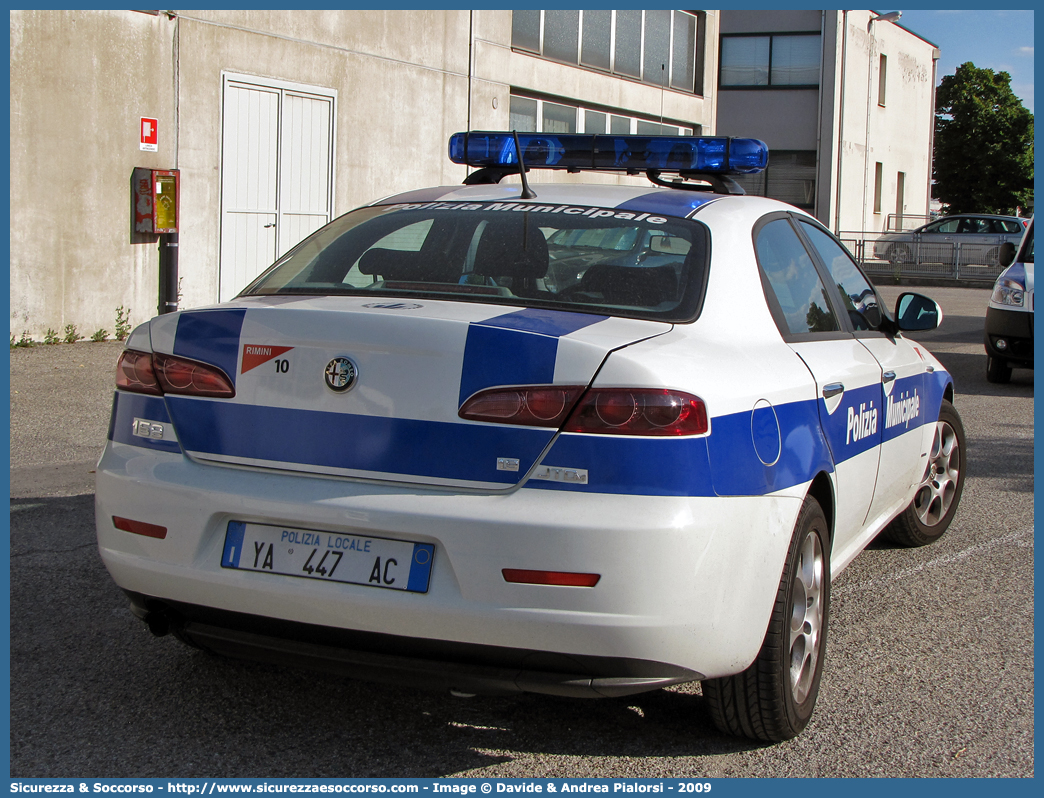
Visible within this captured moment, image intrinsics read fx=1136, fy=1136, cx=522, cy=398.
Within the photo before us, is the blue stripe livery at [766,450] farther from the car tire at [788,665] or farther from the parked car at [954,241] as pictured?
the parked car at [954,241]

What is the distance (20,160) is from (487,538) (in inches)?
414

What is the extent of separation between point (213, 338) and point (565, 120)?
17.7 m

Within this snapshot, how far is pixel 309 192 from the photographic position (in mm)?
15062

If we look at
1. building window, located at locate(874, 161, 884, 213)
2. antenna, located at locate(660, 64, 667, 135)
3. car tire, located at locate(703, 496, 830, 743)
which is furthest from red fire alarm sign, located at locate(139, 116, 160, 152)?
building window, located at locate(874, 161, 884, 213)

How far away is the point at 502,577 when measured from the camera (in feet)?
8.79

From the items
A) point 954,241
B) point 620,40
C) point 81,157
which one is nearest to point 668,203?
point 81,157

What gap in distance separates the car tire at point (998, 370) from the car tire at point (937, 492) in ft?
20.6

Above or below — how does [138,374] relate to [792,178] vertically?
below

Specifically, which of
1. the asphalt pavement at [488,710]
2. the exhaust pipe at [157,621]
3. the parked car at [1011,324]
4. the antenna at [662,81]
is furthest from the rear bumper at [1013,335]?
the antenna at [662,81]

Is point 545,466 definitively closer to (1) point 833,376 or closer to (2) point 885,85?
(1) point 833,376

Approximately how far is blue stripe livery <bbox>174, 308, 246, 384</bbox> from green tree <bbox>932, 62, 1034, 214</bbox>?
53.4 meters

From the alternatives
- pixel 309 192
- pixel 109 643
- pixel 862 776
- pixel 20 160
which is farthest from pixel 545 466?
pixel 309 192

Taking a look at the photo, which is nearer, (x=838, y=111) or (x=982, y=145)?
(x=838, y=111)

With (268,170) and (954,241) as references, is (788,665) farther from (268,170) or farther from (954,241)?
(954,241)
